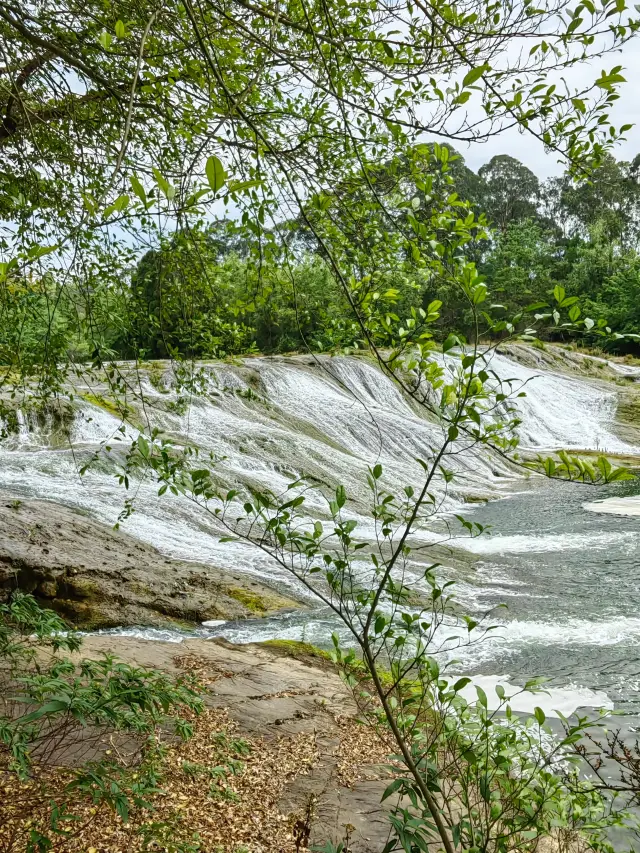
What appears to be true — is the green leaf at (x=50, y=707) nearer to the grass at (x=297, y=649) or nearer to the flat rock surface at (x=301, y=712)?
the flat rock surface at (x=301, y=712)

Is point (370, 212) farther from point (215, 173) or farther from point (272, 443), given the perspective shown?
point (272, 443)

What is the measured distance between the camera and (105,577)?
6965 mm

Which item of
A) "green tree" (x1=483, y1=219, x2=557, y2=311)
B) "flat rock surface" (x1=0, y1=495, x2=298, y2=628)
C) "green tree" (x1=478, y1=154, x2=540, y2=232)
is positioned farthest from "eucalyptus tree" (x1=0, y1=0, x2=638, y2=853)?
"green tree" (x1=478, y1=154, x2=540, y2=232)

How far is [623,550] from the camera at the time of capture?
10.2 m

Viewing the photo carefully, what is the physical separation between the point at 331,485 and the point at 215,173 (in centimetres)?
1117

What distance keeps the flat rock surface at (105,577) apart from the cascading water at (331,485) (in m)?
0.43

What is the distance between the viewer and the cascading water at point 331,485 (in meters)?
7.05

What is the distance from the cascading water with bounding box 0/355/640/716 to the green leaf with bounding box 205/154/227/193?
105 cm

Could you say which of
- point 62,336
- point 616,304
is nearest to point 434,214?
point 62,336

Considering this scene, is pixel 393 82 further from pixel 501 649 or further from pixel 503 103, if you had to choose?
pixel 501 649

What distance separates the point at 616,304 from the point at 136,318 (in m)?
37.6

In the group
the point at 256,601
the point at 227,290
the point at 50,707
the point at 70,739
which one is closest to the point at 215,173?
the point at 50,707

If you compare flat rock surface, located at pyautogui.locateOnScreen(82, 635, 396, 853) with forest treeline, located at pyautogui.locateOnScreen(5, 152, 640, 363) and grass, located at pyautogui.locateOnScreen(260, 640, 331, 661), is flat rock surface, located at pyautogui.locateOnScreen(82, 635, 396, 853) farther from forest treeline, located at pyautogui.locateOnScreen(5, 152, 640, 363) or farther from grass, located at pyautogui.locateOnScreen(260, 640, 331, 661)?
forest treeline, located at pyautogui.locateOnScreen(5, 152, 640, 363)

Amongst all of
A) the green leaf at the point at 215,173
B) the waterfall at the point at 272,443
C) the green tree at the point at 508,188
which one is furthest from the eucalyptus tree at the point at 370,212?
the green tree at the point at 508,188
